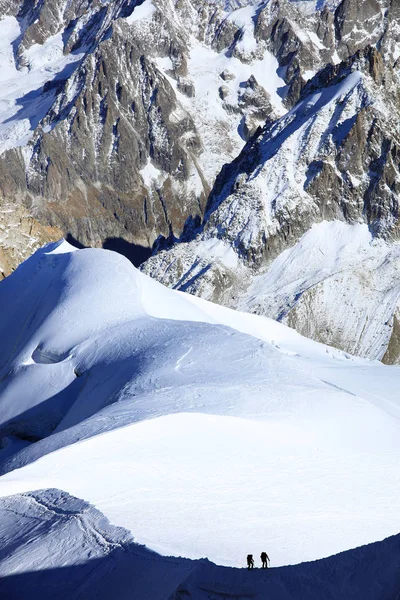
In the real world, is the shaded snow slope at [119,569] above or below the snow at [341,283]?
above

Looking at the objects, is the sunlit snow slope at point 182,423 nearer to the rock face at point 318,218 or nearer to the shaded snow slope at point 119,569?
the shaded snow slope at point 119,569

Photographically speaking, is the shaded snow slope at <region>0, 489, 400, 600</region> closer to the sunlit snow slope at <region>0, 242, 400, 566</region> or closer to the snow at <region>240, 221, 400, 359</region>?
the sunlit snow slope at <region>0, 242, 400, 566</region>

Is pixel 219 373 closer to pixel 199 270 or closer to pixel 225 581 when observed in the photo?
pixel 225 581

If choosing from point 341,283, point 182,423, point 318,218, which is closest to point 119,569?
point 182,423

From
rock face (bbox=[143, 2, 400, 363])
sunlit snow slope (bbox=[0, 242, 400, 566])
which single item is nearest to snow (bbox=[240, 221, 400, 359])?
rock face (bbox=[143, 2, 400, 363])

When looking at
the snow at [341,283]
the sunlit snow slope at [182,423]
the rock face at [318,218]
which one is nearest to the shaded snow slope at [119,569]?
the sunlit snow slope at [182,423]

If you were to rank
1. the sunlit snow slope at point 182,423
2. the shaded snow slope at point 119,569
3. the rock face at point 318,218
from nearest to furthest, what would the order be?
the shaded snow slope at point 119,569
the sunlit snow slope at point 182,423
the rock face at point 318,218

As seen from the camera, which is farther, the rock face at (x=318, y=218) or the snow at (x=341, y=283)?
the rock face at (x=318, y=218)

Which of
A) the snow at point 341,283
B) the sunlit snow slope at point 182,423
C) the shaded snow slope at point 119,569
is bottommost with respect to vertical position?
the snow at point 341,283
